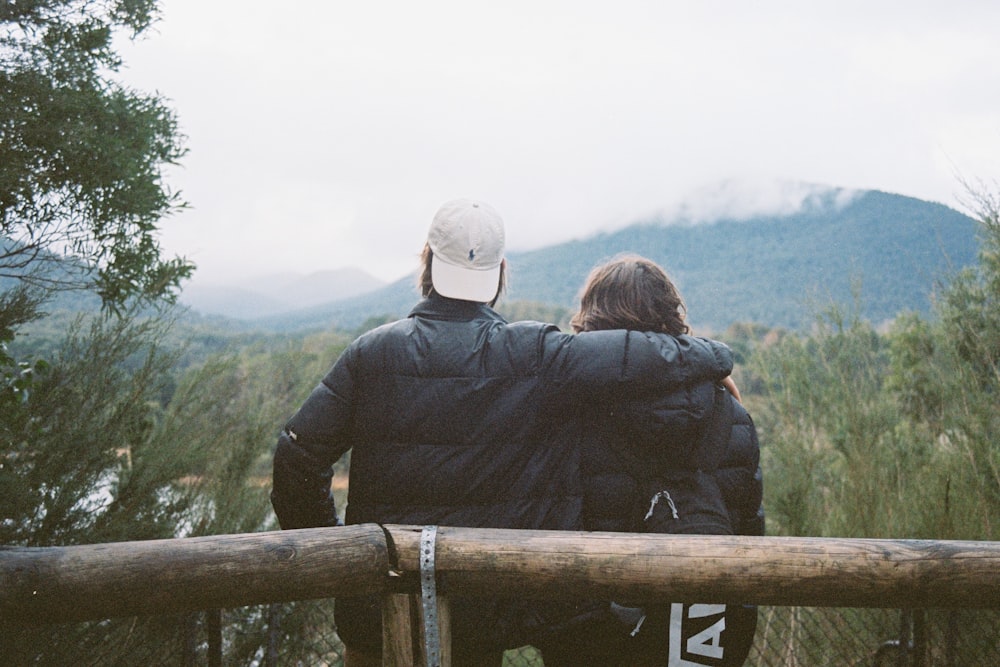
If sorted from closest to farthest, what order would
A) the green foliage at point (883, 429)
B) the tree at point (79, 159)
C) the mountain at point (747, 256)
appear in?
the tree at point (79, 159)
the green foliage at point (883, 429)
the mountain at point (747, 256)

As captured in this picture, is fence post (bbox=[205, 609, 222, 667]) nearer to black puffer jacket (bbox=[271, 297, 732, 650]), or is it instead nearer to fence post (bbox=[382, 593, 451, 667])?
black puffer jacket (bbox=[271, 297, 732, 650])

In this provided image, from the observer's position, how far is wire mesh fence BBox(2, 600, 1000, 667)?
5.27ft

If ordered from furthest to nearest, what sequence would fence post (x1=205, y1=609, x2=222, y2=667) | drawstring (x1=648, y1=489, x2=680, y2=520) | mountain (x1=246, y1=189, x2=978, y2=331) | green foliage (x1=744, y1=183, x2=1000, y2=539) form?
mountain (x1=246, y1=189, x2=978, y2=331)
green foliage (x1=744, y1=183, x2=1000, y2=539)
drawstring (x1=648, y1=489, x2=680, y2=520)
fence post (x1=205, y1=609, x2=222, y2=667)

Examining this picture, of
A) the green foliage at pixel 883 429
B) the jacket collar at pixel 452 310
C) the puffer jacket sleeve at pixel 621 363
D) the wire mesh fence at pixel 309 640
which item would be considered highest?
the jacket collar at pixel 452 310

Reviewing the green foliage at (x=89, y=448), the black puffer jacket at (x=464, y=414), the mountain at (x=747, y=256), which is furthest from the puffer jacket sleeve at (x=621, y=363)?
the mountain at (x=747, y=256)

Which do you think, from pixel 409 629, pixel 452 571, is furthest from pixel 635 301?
pixel 409 629

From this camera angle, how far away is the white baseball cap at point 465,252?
63.5 inches

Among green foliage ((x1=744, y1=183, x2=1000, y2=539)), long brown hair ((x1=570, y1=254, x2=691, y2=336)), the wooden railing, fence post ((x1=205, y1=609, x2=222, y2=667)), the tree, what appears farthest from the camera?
green foliage ((x1=744, y1=183, x2=1000, y2=539))

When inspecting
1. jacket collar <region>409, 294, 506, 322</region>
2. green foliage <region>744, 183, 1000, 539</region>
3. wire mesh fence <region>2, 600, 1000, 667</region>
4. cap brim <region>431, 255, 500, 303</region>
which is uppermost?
cap brim <region>431, 255, 500, 303</region>

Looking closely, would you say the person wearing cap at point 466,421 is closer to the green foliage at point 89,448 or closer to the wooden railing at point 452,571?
the wooden railing at point 452,571

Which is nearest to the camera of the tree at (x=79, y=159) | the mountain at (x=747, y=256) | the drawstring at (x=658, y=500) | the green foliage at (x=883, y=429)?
the drawstring at (x=658, y=500)

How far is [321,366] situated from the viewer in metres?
5.96

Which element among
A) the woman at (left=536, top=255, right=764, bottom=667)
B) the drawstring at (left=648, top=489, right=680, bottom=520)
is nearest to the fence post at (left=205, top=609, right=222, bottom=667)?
the woman at (left=536, top=255, right=764, bottom=667)

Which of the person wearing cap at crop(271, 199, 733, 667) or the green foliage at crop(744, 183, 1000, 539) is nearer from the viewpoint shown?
the person wearing cap at crop(271, 199, 733, 667)
